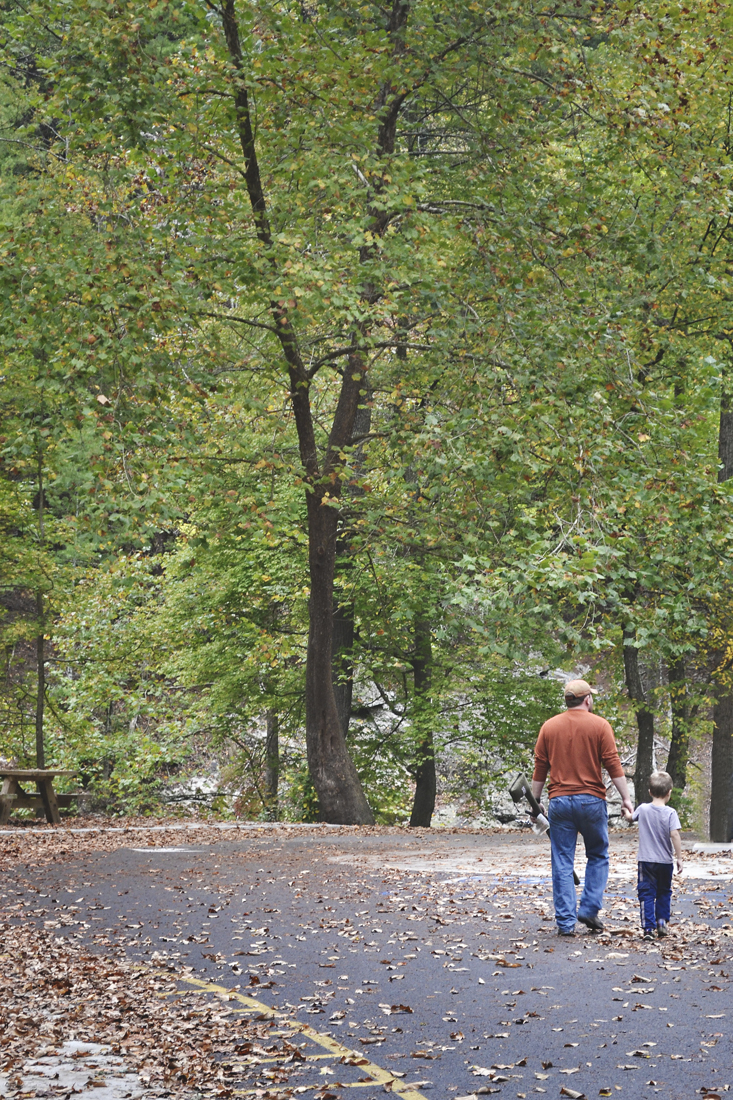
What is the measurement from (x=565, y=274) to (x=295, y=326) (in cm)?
417

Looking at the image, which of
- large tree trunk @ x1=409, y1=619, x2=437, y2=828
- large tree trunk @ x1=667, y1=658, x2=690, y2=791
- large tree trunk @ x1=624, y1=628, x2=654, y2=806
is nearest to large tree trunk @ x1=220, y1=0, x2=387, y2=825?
large tree trunk @ x1=409, y1=619, x2=437, y2=828

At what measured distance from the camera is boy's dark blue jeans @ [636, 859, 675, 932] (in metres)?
8.49

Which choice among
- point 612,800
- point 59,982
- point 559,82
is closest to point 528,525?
point 559,82

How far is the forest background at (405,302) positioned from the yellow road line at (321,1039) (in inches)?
218

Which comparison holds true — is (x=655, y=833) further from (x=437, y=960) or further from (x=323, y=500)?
(x=323, y=500)

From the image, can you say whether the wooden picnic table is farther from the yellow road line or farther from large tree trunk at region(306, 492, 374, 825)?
the yellow road line

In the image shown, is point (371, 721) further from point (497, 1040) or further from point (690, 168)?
point (497, 1040)

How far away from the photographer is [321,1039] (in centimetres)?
597

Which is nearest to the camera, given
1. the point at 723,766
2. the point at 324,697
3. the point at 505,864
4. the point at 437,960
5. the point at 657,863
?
the point at 437,960

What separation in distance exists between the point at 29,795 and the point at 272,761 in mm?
7510

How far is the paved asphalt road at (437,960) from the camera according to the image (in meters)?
5.44

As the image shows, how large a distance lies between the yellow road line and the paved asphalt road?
0.21 ft

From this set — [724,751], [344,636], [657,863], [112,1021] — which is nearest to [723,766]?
[724,751]

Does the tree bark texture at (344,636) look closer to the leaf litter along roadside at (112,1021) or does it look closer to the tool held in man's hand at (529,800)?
the tool held in man's hand at (529,800)
